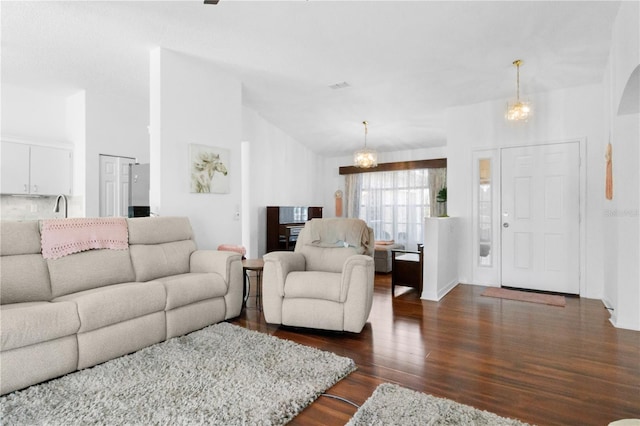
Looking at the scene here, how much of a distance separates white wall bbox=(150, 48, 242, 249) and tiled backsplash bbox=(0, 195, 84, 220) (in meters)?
2.07

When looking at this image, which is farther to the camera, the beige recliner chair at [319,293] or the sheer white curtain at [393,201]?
the sheer white curtain at [393,201]

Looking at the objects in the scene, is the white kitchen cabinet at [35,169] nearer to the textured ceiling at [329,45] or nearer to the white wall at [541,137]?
the textured ceiling at [329,45]

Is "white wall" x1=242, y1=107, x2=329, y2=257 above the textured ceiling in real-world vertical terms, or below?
below

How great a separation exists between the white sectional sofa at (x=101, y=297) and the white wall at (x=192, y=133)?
0.61 meters

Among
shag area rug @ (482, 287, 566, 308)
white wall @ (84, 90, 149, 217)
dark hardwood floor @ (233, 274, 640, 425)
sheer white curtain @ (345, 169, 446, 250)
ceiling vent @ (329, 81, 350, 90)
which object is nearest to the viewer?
dark hardwood floor @ (233, 274, 640, 425)

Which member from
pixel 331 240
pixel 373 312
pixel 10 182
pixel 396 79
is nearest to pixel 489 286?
pixel 373 312

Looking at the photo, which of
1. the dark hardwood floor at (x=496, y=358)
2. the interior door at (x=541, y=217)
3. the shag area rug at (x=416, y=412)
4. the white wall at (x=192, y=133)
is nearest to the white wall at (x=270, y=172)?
the white wall at (x=192, y=133)

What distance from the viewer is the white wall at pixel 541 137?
4.42 metres

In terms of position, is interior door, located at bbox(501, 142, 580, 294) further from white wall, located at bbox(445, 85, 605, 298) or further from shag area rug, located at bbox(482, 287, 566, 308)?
shag area rug, located at bbox(482, 287, 566, 308)

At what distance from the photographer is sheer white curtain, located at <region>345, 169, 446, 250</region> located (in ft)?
25.2

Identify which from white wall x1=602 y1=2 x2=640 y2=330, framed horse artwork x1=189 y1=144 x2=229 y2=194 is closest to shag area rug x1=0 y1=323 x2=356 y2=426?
framed horse artwork x1=189 y1=144 x2=229 y2=194

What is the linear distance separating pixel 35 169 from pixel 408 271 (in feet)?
17.2

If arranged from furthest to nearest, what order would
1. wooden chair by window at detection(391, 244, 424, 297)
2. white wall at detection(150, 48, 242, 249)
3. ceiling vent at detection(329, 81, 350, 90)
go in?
ceiling vent at detection(329, 81, 350, 90) → wooden chair by window at detection(391, 244, 424, 297) → white wall at detection(150, 48, 242, 249)

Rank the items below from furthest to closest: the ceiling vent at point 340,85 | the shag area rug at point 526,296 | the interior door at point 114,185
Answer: the interior door at point 114,185 < the ceiling vent at point 340,85 < the shag area rug at point 526,296
